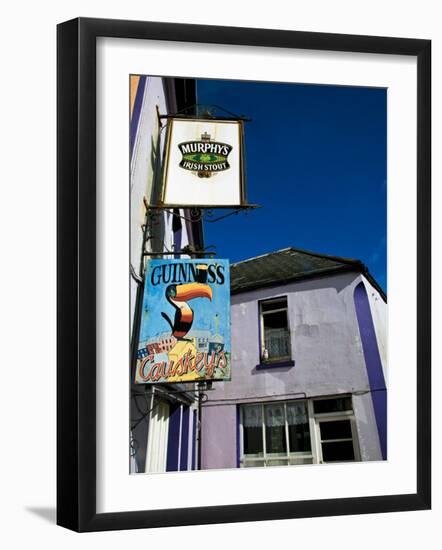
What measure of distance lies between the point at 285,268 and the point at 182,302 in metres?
0.37

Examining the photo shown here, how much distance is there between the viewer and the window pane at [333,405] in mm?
3166

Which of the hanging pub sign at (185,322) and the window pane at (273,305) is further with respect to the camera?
the window pane at (273,305)

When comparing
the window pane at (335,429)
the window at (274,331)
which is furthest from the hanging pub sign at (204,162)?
the window pane at (335,429)

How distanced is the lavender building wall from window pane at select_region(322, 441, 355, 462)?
0.04m

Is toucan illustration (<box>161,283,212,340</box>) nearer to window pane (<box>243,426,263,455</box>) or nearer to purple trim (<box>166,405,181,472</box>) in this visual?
purple trim (<box>166,405,181,472</box>)

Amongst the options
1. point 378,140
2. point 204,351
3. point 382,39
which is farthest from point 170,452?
point 382,39

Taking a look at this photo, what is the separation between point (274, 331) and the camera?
3184 millimetres

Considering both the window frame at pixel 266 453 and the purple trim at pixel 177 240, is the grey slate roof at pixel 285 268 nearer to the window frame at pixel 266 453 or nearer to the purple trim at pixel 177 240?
the purple trim at pixel 177 240

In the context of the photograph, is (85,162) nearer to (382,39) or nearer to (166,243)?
(166,243)

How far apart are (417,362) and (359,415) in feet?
0.90

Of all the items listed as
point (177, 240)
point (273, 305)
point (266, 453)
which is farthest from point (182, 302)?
point (266, 453)

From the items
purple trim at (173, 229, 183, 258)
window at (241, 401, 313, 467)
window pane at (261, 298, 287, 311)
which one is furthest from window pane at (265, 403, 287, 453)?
purple trim at (173, 229, 183, 258)

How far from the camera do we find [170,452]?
3.00 m

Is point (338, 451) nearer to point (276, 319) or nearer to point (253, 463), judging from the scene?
point (253, 463)
